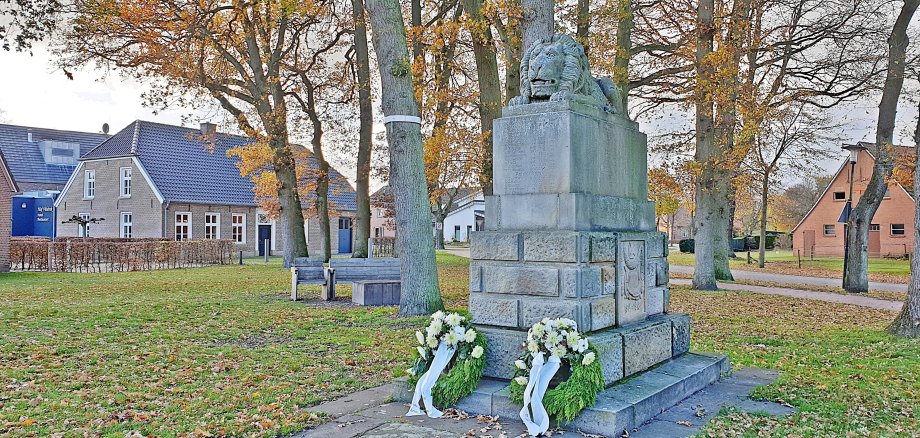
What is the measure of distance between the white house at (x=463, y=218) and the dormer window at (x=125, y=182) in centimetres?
3880

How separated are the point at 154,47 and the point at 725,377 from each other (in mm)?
16434

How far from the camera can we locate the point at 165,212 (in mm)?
37500

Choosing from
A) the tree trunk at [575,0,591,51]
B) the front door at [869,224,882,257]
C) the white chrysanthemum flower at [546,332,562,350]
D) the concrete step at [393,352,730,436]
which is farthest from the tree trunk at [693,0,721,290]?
the front door at [869,224,882,257]

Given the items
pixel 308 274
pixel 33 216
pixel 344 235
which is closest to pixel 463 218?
pixel 344 235

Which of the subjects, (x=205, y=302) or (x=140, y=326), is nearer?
(x=140, y=326)

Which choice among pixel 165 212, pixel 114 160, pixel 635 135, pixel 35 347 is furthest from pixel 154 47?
pixel 114 160

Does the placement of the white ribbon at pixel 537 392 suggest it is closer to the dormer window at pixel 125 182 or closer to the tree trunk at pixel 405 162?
the tree trunk at pixel 405 162

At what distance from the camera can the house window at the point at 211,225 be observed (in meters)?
39.8

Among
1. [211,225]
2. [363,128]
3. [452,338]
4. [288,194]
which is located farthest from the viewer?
[211,225]

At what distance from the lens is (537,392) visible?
5078 millimetres

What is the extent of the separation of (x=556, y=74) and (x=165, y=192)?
35.6 metres

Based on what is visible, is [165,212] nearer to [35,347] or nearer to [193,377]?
[35,347]

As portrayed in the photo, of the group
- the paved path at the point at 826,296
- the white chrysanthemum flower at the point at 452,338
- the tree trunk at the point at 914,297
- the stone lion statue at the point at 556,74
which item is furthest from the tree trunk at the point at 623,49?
the white chrysanthemum flower at the point at 452,338

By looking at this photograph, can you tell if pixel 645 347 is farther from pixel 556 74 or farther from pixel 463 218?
pixel 463 218
